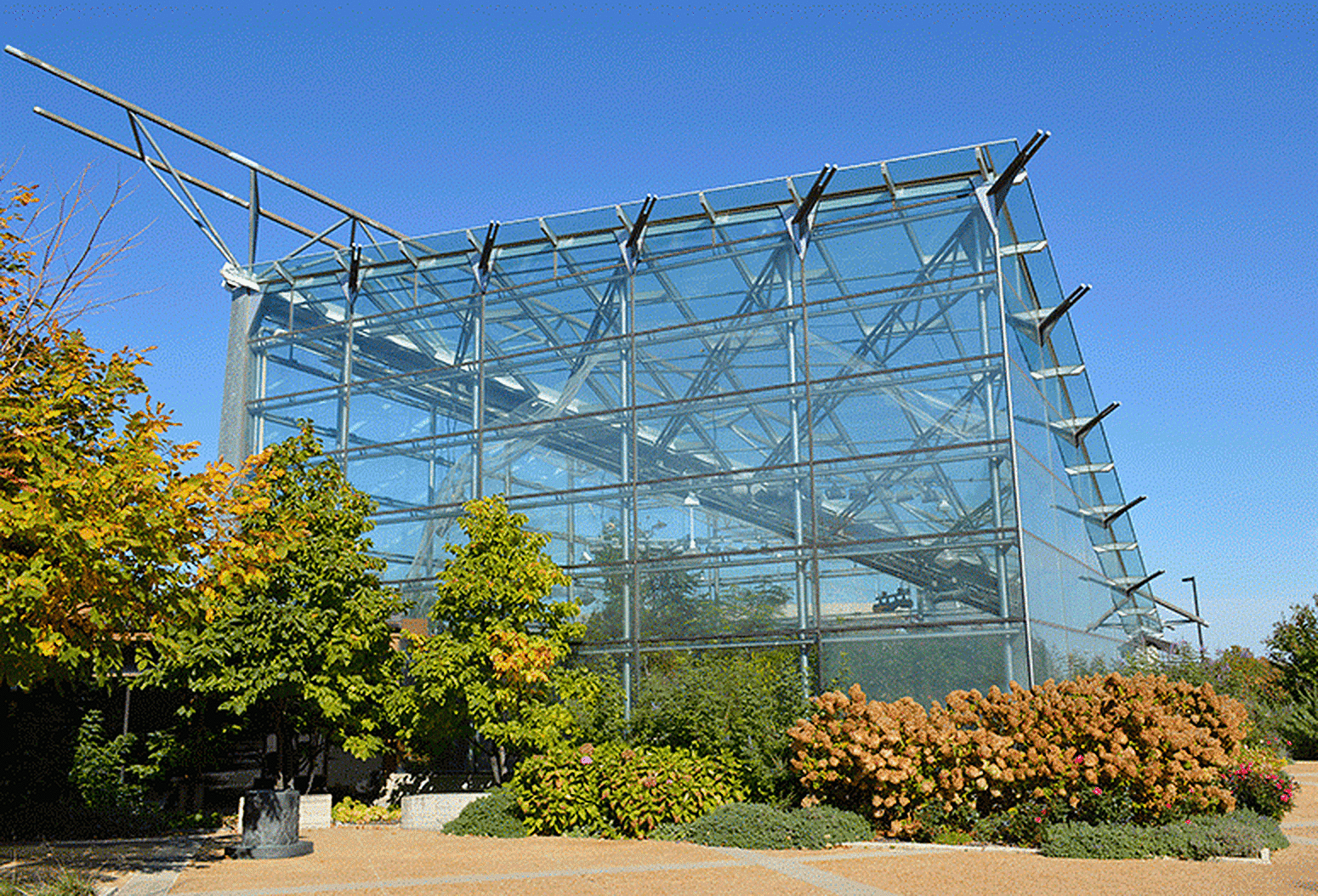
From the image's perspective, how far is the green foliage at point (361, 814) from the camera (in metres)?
19.3

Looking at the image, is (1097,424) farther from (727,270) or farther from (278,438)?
(278,438)

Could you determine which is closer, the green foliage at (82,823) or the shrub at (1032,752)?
the shrub at (1032,752)

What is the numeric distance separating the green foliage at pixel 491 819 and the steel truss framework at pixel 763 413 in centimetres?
369

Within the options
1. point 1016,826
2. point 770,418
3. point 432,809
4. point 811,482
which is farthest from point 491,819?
point 770,418

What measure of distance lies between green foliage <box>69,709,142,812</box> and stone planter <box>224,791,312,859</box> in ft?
15.2

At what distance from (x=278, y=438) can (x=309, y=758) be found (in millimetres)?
8004

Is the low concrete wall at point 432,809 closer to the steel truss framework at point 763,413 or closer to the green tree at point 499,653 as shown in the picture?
the green tree at point 499,653

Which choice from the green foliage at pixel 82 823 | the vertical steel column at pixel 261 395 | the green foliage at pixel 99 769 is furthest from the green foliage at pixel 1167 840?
the vertical steel column at pixel 261 395

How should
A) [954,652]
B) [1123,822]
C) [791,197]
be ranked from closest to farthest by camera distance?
[1123,822] → [954,652] → [791,197]

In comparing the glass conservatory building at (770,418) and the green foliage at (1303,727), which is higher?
the glass conservatory building at (770,418)

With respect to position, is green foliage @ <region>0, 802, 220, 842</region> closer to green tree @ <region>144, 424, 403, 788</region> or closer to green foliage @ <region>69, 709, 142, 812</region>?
green foliage @ <region>69, 709, 142, 812</region>

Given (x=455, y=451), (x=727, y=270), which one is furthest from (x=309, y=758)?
(x=727, y=270)

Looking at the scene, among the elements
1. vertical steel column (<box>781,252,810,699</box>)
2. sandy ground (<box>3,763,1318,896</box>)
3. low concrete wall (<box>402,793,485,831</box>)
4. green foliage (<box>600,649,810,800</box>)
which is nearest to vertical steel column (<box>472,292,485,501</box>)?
green foliage (<box>600,649,810,800</box>)

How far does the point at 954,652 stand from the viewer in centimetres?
1784
